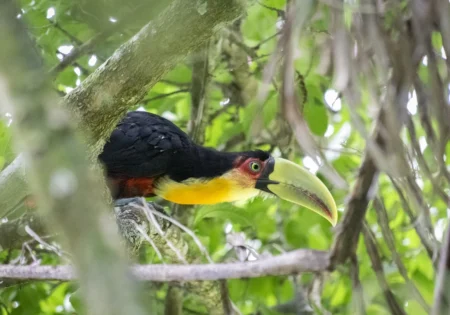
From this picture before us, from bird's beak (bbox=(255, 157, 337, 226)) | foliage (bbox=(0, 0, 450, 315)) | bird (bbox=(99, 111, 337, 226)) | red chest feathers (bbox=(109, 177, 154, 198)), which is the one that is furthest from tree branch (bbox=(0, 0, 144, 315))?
red chest feathers (bbox=(109, 177, 154, 198))

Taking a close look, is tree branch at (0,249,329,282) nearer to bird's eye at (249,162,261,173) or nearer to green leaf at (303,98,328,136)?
green leaf at (303,98,328,136)

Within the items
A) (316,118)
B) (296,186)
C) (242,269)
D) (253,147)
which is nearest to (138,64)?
(242,269)

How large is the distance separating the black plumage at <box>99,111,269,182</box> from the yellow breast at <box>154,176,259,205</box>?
1.6 inches

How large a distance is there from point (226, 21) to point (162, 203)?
2047mm

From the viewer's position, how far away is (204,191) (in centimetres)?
302

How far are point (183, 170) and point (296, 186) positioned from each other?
0.56 metres

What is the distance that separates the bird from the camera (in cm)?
294

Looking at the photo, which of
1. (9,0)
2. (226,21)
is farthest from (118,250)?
(226,21)

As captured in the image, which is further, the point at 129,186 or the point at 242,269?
the point at 129,186

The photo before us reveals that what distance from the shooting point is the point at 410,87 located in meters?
1.01

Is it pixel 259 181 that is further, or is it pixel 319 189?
pixel 259 181

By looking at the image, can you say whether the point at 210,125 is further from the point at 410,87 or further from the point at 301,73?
the point at 410,87

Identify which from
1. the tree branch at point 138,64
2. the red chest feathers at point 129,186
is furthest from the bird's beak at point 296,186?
the tree branch at point 138,64

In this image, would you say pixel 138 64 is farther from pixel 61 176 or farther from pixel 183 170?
pixel 183 170
